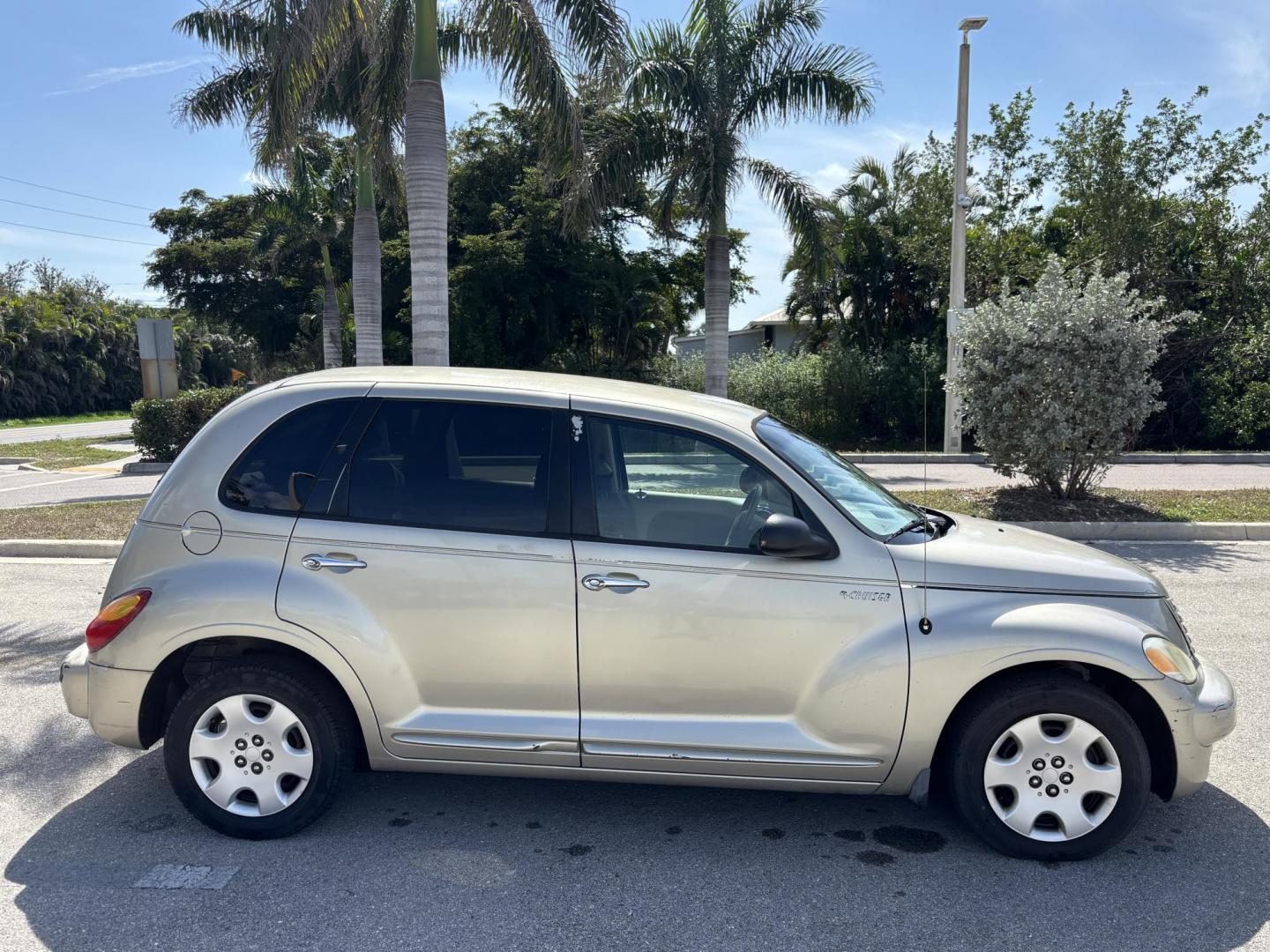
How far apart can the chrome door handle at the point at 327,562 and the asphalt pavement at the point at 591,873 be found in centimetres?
108

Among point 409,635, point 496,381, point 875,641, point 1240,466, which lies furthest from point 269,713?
point 1240,466

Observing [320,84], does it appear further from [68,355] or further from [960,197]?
[68,355]

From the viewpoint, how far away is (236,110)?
57.7 ft

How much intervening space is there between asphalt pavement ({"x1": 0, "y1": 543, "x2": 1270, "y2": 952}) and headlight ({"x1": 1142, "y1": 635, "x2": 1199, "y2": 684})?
0.70 metres

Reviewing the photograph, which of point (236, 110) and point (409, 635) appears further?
point (236, 110)

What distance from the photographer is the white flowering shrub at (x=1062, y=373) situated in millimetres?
10539

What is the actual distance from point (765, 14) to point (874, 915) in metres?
16.7

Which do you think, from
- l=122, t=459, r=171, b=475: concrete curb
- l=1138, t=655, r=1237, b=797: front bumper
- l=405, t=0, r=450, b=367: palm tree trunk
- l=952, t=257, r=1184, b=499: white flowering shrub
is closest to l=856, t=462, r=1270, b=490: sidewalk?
l=952, t=257, r=1184, b=499: white flowering shrub

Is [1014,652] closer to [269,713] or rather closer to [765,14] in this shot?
[269,713]

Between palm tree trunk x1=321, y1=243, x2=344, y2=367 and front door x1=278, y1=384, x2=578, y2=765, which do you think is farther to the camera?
palm tree trunk x1=321, y1=243, x2=344, y2=367

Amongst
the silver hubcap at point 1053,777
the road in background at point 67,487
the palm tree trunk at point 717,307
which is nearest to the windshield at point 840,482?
the silver hubcap at point 1053,777

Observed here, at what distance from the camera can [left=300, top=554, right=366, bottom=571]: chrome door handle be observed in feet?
11.9

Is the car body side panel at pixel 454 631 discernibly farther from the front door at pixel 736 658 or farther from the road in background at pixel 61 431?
the road in background at pixel 61 431

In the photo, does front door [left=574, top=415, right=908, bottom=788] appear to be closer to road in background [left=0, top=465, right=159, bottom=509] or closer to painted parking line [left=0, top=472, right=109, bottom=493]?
road in background [left=0, top=465, right=159, bottom=509]
